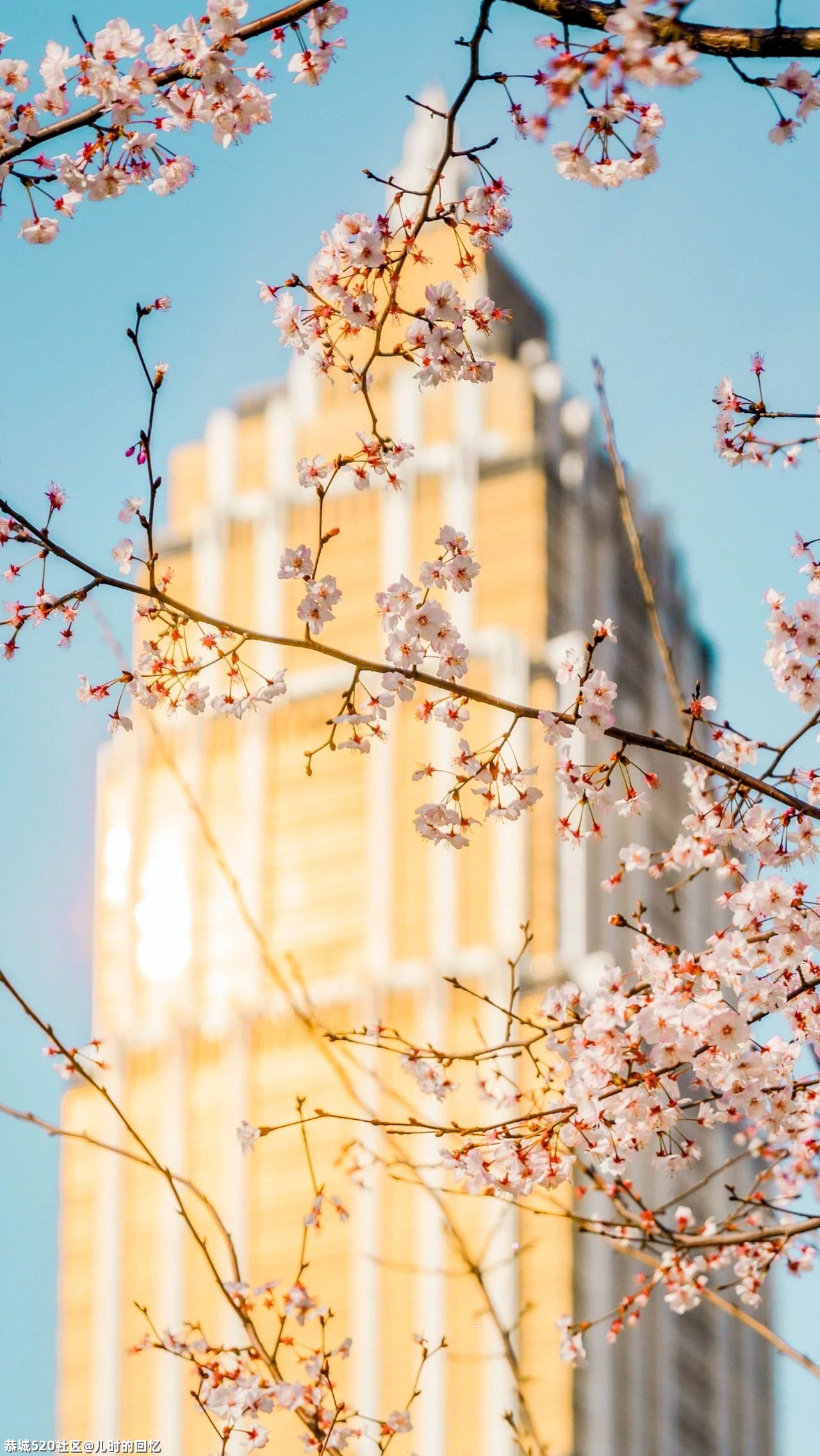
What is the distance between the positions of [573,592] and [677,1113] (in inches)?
1200

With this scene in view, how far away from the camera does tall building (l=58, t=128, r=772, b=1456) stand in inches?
1106

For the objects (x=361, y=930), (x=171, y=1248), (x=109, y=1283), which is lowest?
(x=109, y=1283)

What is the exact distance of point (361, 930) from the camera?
102 ft

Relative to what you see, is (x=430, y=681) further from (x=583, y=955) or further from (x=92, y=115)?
(x=583, y=955)

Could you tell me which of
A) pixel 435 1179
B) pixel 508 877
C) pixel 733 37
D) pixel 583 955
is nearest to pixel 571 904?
pixel 583 955

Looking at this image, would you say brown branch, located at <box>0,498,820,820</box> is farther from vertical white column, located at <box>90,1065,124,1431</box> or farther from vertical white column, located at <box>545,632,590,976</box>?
vertical white column, located at <box>90,1065,124,1431</box>

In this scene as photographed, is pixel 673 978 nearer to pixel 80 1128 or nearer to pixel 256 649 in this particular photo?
pixel 80 1128

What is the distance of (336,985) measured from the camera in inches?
1195

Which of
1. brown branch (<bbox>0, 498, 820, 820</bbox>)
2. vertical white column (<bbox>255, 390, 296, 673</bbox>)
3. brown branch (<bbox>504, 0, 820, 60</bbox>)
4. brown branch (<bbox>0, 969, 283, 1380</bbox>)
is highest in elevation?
vertical white column (<bbox>255, 390, 296, 673</bbox>)

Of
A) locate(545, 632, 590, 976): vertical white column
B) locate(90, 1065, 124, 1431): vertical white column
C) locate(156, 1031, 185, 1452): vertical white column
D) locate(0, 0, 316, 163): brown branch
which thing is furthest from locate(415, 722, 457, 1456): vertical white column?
locate(0, 0, 316, 163): brown branch

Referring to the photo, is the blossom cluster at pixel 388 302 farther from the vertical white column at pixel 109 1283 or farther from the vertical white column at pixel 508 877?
the vertical white column at pixel 109 1283

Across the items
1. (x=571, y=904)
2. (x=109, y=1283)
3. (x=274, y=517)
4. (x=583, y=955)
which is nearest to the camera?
(x=583, y=955)

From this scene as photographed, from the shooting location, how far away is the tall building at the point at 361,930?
1106 inches

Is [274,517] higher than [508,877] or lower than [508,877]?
higher
